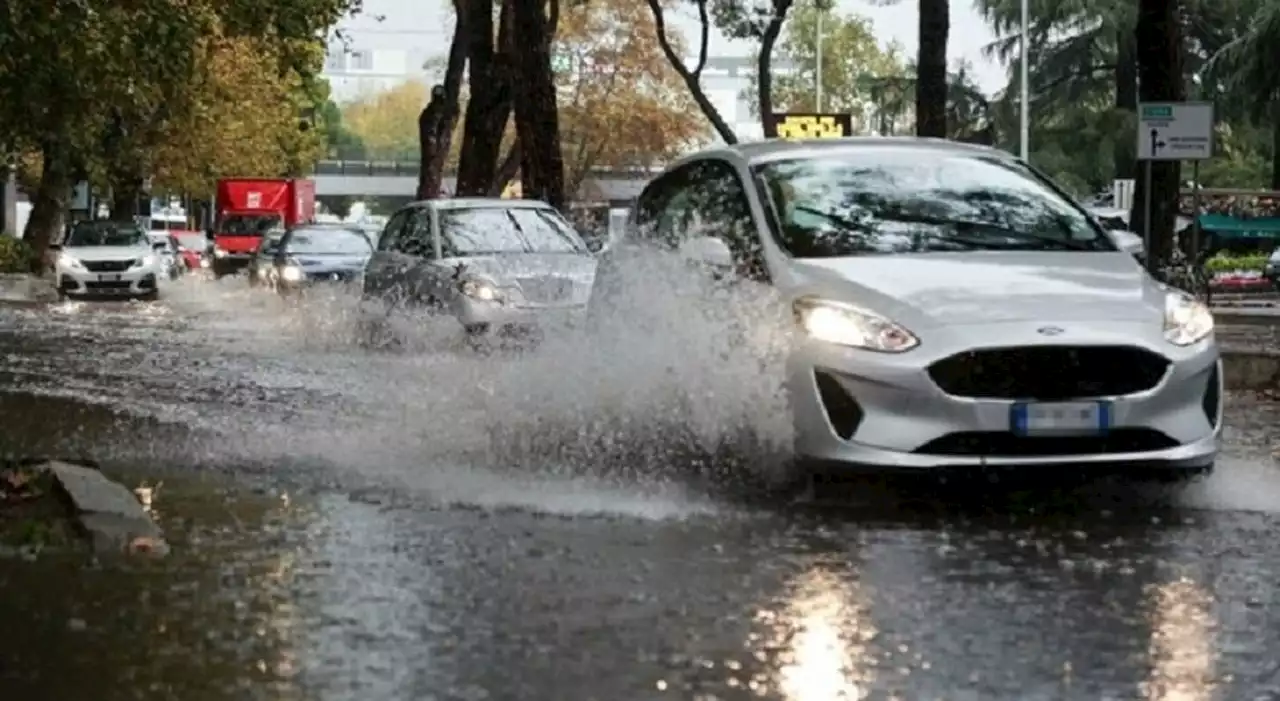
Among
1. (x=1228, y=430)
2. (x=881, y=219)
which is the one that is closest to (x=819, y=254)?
(x=881, y=219)

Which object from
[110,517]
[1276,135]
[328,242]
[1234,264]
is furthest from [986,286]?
[1276,135]

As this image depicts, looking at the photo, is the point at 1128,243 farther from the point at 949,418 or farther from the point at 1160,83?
the point at 1160,83

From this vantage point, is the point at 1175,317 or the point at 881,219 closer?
the point at 1175,317

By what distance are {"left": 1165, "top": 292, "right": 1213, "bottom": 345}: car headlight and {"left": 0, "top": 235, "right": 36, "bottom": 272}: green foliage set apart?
35.7m

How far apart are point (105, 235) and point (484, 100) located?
1125cm

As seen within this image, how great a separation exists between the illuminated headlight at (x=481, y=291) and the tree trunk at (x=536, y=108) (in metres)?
6.35

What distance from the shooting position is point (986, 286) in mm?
8781

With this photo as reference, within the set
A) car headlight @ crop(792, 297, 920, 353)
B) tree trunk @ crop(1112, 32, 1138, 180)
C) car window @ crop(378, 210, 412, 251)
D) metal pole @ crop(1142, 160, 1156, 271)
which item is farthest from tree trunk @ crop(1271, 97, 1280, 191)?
car headlight @ crop(792, 297, 920, 353)

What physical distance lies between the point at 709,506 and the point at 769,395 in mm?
556

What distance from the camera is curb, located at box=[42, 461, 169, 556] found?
25.5 feet

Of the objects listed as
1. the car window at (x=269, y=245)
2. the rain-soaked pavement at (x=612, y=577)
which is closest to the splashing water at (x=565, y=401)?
the rain-soaked pavement at (x=612, y=577)

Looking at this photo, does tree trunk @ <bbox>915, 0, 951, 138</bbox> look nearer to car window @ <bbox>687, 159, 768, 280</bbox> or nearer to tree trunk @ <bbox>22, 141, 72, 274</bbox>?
car window @ <bbox>687, 159, 768, 280</bbox>

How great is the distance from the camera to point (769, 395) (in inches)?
348

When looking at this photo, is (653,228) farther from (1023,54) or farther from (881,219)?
(1023,54)
